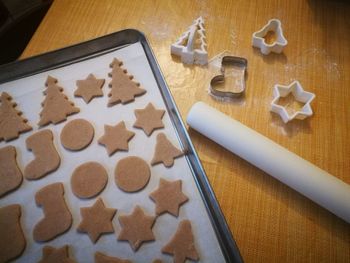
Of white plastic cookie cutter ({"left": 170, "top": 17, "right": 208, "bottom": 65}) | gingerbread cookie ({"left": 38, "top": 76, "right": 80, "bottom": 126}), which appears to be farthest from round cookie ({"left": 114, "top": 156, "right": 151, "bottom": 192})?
white plastic cookie cutter ({"left": 170, "top": 17, "right": 208, "bottom": 65})

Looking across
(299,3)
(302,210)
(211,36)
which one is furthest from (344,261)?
(299,3)

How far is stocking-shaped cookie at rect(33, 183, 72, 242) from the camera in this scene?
2.32ft

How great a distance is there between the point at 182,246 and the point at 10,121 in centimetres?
61

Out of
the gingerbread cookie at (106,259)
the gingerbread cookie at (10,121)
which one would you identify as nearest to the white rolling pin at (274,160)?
the gingerbread cookie at (106,259)

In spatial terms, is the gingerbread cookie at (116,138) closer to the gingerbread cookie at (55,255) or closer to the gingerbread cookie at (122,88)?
the gingerbread cookie at (122,88)

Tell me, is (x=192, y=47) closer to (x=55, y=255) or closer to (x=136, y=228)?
(x=136, y=228)

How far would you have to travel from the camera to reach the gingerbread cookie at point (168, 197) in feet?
2.40

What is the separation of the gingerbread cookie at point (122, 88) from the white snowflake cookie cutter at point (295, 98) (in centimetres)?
41

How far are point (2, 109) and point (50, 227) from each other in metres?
0.40

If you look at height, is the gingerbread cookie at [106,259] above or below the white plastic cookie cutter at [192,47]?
below

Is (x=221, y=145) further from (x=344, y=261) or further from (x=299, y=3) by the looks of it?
(x=299, y=3)

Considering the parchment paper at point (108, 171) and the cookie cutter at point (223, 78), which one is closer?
the parchment paper at point (108, 171)

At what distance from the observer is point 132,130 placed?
0.85 metres

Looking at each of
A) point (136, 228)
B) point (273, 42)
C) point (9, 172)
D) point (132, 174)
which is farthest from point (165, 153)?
point (273, 42)
